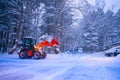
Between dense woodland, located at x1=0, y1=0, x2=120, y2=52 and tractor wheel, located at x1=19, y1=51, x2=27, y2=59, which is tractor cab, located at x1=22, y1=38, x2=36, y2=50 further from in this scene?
dense woodland, located at x1=0, y1=0, x2=120, y2=52

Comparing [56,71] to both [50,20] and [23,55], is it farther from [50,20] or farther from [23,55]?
[50,20]

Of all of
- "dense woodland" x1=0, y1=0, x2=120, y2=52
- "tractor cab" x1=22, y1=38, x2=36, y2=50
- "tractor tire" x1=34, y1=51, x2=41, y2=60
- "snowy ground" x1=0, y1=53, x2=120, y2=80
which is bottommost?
"snowy ground" x1=0, y1=53, x2=120, y2=80

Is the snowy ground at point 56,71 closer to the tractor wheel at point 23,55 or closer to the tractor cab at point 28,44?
the tractor wheel at point 23,55

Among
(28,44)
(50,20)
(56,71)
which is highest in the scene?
(50,20)

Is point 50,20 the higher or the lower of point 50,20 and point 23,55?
the higher

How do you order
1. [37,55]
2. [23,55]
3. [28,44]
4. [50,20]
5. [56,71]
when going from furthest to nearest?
1. [50,20]
2. [28,44]
3. [23,55]
4. [37,55]
5. [56,71]

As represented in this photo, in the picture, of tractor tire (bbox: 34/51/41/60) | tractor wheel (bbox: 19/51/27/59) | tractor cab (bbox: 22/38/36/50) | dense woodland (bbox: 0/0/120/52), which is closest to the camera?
tractor tire (bbox: 34/51/41/60)

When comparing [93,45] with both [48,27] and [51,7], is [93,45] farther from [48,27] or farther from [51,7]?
[51,7]

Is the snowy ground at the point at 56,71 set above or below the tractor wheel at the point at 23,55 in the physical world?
below

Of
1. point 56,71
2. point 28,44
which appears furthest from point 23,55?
point 56,71

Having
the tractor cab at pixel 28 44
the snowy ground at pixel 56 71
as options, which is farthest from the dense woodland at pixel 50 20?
the snowy ground at pixel 56 71

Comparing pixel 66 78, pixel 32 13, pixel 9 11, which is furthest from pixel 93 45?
pixel 66 78

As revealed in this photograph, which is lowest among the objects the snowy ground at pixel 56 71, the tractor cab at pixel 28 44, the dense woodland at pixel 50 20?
the snowy ground at pixel 56 71

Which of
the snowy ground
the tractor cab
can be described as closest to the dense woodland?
the tractor cab
